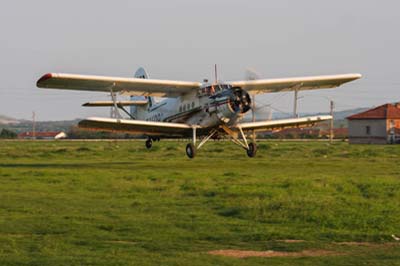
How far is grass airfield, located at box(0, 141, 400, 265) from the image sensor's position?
11.8 meters

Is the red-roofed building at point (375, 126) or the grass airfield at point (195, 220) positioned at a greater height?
the red-roofed building at point (375, 126)

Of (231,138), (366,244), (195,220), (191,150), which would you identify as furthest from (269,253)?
(231,138)

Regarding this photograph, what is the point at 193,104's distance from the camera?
115 feet

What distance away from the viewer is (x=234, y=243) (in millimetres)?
13117

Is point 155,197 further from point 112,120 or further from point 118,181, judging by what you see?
point 112,120

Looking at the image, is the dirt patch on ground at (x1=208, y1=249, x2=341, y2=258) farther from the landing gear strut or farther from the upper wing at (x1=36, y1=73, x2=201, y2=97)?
the landing gear strut

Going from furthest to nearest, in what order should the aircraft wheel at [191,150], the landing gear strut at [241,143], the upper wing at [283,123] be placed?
the upper wing at [283,123]
the landing gear strut at [241,143]
the aircraft wheel at [191,150]

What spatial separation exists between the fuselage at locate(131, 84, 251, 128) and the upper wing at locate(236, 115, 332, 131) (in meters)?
2.43

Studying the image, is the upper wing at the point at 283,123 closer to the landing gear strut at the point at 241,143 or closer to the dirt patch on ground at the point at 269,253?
the landing gear strut at the point at 241,143

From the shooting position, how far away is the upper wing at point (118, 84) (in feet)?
105

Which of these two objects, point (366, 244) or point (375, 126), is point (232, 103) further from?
point (375, 126)

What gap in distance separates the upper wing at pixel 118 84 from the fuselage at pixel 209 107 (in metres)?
0.60

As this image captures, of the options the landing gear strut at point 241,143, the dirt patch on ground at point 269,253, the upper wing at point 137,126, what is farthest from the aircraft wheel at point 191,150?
the dirt patch on ground at point 269,253

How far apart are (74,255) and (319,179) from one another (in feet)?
46.5
